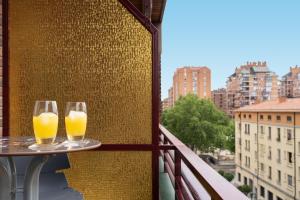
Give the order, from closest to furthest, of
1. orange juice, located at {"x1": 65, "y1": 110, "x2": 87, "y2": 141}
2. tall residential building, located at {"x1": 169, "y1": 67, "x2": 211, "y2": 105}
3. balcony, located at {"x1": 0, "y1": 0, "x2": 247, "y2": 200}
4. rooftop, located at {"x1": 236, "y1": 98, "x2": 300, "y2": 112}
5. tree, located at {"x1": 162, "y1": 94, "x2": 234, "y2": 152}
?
orange juice, located at {"x1": 65, "y1": 110, "x2": 87, "y2": 141} → balcony, located at {"x1": 0, "y1": 0, "x2": 247, "y2": 200} → tree, located at {"x1": 162, "y1": 94, "x2": 234, "y2": 152} → rooftop, located at {"x1": 236, "y1": 98, "x2": 300, "y2": 112} → tall residential building, located at {"x1": 169, "y1": 67, "x2": 211, "y2": 105}

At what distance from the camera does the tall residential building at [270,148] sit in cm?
2788

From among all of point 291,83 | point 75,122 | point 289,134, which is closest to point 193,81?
point 291,83

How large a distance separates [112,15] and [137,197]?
3.71ft

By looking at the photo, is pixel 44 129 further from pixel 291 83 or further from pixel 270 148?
pixel 291 83

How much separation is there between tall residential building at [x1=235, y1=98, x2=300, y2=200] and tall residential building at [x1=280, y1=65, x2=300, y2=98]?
1780 centimetres

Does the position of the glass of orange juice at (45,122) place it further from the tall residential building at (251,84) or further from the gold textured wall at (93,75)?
the tall residential building at (251,84)

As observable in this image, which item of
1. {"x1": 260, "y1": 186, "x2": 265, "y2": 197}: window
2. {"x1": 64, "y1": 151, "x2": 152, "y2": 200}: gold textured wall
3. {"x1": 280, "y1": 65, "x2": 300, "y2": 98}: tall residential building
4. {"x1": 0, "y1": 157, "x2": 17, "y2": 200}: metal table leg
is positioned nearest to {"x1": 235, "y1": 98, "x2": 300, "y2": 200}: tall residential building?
{"x1": 260, "y1": 186, "x2": 265, "y2": 197}: window

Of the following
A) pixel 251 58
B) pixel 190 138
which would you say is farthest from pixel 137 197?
pixel 251 58

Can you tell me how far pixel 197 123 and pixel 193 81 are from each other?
21.4m

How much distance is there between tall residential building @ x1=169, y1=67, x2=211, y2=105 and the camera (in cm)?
4641

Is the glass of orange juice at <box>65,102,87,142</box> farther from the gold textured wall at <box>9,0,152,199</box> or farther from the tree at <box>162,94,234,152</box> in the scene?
the tree at <box>162,94,234,152</box>

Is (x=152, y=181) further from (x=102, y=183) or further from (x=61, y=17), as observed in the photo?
(x=61, y=17)

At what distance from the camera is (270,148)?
99.0 feet

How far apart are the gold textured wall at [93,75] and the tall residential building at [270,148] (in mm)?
27593
